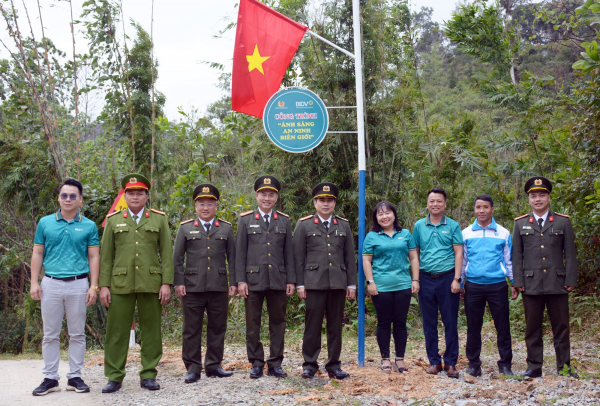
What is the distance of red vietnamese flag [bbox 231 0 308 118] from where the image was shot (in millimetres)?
5641

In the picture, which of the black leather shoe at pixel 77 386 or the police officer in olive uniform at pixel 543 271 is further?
the police officer in olive uniform at pixel 543 271

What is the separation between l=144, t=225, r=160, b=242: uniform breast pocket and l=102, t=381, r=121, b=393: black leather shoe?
4.29ft

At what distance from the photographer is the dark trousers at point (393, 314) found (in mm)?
4945

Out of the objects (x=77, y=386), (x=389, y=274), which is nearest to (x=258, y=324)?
(x=389, y=274)

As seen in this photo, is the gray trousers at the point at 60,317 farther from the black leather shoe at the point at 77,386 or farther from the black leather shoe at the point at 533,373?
the black leather shoe at the point at 533,373

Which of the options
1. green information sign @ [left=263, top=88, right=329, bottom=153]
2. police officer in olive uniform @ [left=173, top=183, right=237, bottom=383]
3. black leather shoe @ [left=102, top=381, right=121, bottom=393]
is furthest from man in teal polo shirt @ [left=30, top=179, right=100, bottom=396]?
green information sign @ [left=263, top=88, right=329, bottom=153]

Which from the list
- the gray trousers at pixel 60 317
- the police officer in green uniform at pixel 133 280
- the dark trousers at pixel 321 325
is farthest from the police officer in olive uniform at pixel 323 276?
the gray trousers at pixel 60 317

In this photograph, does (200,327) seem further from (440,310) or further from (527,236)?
(527,236)

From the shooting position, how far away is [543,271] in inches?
188

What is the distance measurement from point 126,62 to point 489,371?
678 cm

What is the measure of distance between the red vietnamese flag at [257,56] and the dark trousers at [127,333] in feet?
7.59

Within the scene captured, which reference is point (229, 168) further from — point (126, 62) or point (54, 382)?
point (54, 382)

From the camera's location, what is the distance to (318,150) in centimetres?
770

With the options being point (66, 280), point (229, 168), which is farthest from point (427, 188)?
point (229, 168)
